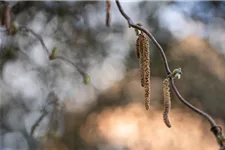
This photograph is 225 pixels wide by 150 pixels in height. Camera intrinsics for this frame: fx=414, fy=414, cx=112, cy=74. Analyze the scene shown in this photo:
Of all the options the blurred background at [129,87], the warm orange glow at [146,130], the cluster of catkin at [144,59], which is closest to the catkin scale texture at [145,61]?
the cluster of catkin at [144,59]

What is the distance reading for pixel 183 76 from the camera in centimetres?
346

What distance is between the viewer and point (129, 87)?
3771mm

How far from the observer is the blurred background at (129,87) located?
2.91 m

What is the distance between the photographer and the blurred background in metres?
2.91

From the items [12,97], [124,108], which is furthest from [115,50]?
[12,97]

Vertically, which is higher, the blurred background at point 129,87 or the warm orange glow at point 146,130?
the blurred background at point 129,87

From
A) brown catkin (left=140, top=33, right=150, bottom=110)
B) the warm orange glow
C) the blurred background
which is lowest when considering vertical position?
the warm orange glow

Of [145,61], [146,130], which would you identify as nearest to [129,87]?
[146,130]

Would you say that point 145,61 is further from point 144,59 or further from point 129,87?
point 129,87

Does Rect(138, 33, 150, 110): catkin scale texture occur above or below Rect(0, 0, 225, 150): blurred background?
above

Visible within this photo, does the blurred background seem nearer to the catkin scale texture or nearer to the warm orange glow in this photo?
the warm orange glow

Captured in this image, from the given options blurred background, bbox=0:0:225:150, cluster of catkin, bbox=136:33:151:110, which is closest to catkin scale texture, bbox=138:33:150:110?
cluster of catkin, bbox=136:33:151:110

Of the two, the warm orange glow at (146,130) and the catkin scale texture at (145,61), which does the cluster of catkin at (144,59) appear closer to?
the catkin scale texture at (145,61)

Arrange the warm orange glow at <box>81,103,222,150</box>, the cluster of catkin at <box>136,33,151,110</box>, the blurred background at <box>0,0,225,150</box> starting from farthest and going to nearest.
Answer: the warm orange glow at <box>81,103,222,150</box>
the blurred background at <box>0,0,225,150</box>
the cluster of catkin at <box>136,33,151,110</box>
